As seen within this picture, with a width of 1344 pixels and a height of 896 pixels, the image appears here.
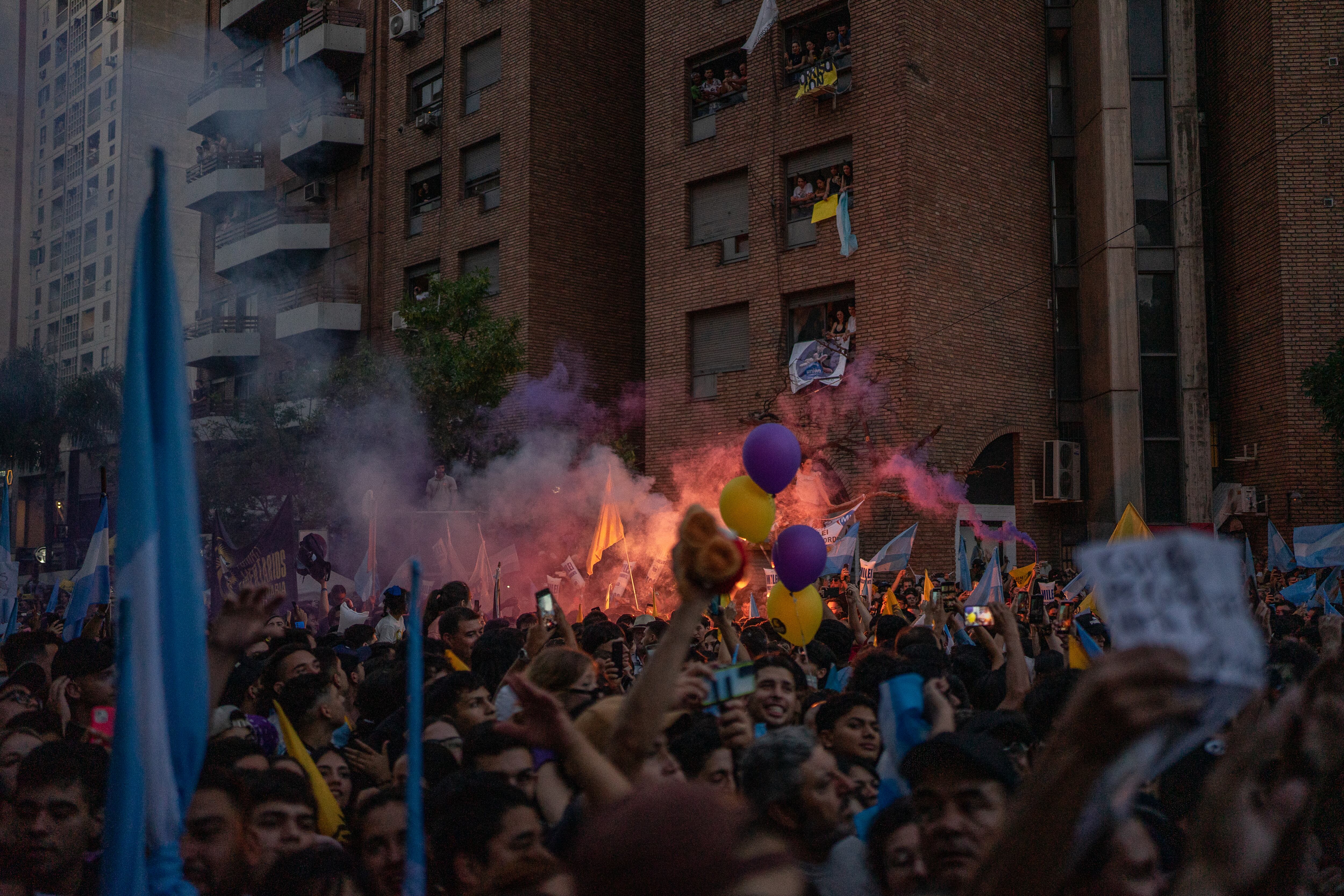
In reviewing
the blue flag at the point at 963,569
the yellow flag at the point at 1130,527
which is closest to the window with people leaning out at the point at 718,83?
the blue flag at the point at 963,569

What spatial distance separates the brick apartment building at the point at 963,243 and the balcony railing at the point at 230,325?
15.2 m

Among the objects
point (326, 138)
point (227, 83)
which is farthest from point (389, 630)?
point (227, 83)

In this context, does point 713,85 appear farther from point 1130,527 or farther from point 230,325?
point 230,325

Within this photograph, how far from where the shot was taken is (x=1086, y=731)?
1.49 meters

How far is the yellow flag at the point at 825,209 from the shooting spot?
1914cm

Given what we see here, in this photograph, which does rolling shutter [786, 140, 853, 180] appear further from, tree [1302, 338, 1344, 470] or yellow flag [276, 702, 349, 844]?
yellow flag [276, 702, 349, 844]

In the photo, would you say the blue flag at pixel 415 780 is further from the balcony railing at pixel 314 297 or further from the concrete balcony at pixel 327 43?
the concrete balcony at pixel 327 43

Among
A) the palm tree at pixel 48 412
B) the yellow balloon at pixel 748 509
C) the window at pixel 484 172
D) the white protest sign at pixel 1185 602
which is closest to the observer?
the white protest sign at pixel 1185 602

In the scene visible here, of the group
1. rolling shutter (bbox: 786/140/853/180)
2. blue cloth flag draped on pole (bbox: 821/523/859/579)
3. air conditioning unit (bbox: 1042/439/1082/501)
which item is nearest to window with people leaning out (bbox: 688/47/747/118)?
rolling shutter (bbox: 786/140/853/180)

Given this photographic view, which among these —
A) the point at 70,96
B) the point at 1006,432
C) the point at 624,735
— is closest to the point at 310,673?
the point at 624,735

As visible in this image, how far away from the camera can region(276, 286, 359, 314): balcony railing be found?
28469mm

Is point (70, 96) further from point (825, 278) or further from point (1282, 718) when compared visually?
point (1282, 718)

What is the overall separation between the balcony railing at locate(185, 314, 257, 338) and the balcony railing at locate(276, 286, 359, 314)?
4.37 ft

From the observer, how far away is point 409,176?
2703 cm
